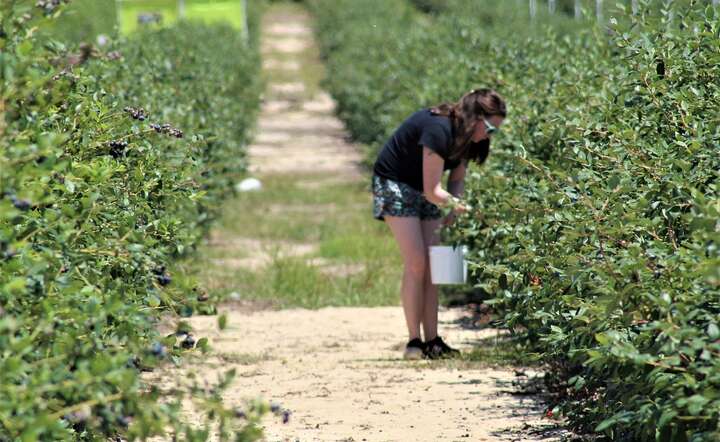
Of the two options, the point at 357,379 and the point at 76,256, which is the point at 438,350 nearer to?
the point at 357,379

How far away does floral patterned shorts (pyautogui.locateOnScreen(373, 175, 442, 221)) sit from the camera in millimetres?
7426

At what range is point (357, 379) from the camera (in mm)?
7086

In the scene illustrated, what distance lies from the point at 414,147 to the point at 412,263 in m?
0.60

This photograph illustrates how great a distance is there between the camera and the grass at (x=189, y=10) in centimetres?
2328

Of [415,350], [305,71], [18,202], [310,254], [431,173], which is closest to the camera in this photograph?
[18,202]

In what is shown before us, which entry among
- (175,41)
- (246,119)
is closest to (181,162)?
(175,41)

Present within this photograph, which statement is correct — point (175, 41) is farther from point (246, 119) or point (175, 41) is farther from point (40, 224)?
point (40, 224)

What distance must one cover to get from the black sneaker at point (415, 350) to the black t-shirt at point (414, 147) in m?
0.79

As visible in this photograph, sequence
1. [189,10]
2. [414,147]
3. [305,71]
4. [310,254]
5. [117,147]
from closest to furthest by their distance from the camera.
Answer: [117,147] < [414,147] < [310,254] < [189,10] < [305,71]

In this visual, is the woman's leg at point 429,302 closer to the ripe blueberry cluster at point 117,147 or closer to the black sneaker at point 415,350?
the black sneaker at point 415,350

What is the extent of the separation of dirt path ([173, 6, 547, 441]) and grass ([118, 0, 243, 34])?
12.4m

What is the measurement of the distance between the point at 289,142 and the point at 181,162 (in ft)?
57.2

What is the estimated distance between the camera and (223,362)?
7605 mm

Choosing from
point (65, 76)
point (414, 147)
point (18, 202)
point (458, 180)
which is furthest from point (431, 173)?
point (18, 202)
